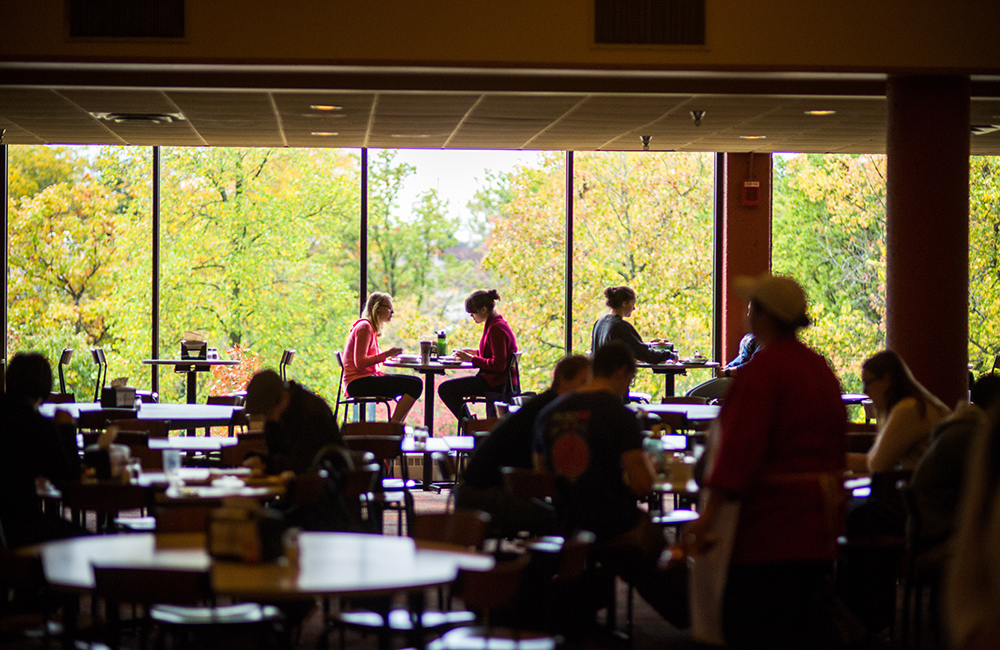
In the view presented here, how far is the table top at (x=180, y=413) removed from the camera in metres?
7.07

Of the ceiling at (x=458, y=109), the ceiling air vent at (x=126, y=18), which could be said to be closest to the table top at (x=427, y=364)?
the ceiling at (x=458, y=109)

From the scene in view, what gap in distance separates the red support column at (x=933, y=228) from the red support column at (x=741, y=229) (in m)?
4.38

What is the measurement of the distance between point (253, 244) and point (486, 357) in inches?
129

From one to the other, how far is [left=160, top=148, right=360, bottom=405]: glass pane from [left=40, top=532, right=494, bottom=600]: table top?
24.3 ft

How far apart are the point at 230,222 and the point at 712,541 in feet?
29.3

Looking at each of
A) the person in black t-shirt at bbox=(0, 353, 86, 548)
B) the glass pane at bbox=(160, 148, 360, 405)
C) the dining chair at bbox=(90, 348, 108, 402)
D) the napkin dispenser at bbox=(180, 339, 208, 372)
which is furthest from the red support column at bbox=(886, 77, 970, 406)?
the dining chair at bbox=(90, 348, 108, 402)

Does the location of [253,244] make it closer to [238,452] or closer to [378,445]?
[378,445]

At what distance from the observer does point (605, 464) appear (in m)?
4.37

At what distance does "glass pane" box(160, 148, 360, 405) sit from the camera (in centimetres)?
1118

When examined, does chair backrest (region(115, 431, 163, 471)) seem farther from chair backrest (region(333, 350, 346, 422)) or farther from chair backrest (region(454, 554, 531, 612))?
chair backrest (region(333, 350, 346, 422))

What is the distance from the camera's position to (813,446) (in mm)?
3092

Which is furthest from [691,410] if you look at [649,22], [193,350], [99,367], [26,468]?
[99,367]

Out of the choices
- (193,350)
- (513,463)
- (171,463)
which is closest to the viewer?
(171,463)

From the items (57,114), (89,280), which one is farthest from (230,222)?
(57,114)
